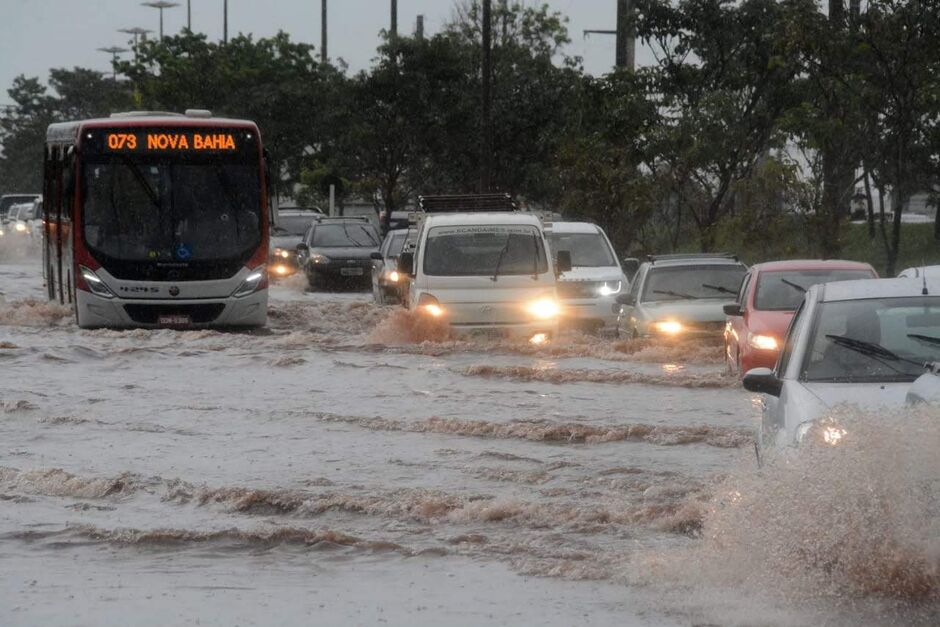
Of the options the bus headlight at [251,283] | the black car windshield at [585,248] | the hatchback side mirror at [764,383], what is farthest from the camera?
the black car windshield at [585,248]

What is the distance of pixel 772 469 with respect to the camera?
25.8ft

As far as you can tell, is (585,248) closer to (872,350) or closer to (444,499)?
(444,499)

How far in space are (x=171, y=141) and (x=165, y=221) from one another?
1.11 meters

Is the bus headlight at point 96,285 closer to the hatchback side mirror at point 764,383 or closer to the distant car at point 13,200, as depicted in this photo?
the hatchback side mirror at point 764,383

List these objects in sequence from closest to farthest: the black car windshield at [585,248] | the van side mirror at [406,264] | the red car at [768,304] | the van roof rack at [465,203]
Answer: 1. the red car at [768,304]
2. the van side mirror at [406,264]
3. the black car windshield at [585,248]
4. the van roof rack at [465,203]

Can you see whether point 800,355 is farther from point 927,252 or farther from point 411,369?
point 927,252

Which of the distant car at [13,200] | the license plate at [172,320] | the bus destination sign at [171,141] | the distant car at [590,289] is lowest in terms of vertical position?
the distant car at [13,200]

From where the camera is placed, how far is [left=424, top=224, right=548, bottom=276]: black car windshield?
21.0 metres

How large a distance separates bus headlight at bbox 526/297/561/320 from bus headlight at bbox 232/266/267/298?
5.30m

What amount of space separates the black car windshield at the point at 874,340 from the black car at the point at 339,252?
94.0ft

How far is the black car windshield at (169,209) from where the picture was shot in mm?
24234

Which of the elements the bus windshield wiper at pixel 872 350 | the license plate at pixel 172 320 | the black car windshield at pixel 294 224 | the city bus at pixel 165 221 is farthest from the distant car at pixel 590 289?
the black car windshield at pixel 294 224

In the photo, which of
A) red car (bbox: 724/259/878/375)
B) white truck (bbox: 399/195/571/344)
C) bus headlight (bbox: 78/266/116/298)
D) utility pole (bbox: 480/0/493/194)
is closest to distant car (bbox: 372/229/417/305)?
utility pole (bbox: 480/0/493/194)

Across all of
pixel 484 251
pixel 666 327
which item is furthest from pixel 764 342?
pixel 484 251
